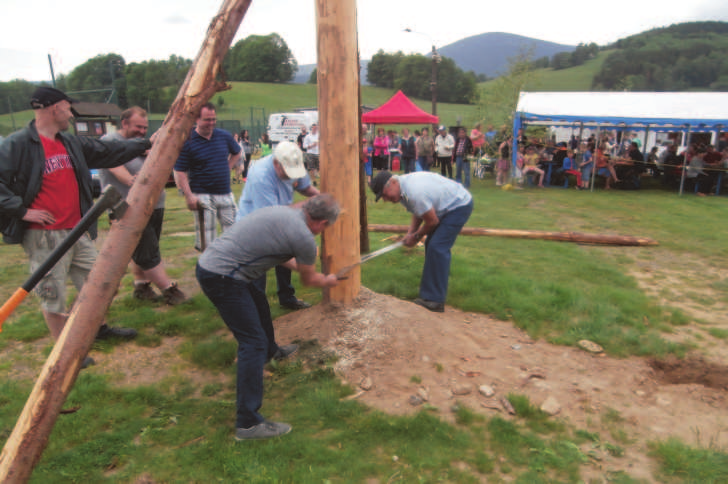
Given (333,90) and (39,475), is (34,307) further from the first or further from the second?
(333,90)

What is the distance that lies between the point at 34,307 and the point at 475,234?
643 centimetres

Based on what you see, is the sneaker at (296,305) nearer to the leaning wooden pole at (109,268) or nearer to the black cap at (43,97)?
the leaning wooden pole at (109,268)

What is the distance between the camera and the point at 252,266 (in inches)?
121

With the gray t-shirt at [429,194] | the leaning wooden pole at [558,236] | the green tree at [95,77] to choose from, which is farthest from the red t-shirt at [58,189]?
the green tree at [95,77]

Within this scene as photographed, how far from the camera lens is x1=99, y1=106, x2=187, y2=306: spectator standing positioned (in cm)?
470

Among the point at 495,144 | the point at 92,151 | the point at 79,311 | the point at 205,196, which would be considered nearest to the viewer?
the point at 79,311

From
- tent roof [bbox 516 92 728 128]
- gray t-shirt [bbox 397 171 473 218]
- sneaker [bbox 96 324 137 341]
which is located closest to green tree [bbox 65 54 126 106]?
tent roof [bbox 516 92 728 128]

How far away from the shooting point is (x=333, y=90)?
13.1ft

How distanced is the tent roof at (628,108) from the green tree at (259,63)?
7224 centimetres

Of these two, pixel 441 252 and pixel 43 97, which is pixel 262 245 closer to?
pixel 43 97

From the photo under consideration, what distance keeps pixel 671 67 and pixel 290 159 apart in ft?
260

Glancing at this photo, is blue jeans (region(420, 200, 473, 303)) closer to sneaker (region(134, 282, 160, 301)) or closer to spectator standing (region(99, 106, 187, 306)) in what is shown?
spectator standing (region(99, 106, 187, 306))

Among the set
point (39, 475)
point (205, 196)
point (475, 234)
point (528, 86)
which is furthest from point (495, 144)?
point (39, 475)

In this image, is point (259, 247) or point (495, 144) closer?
point (259, 247)
